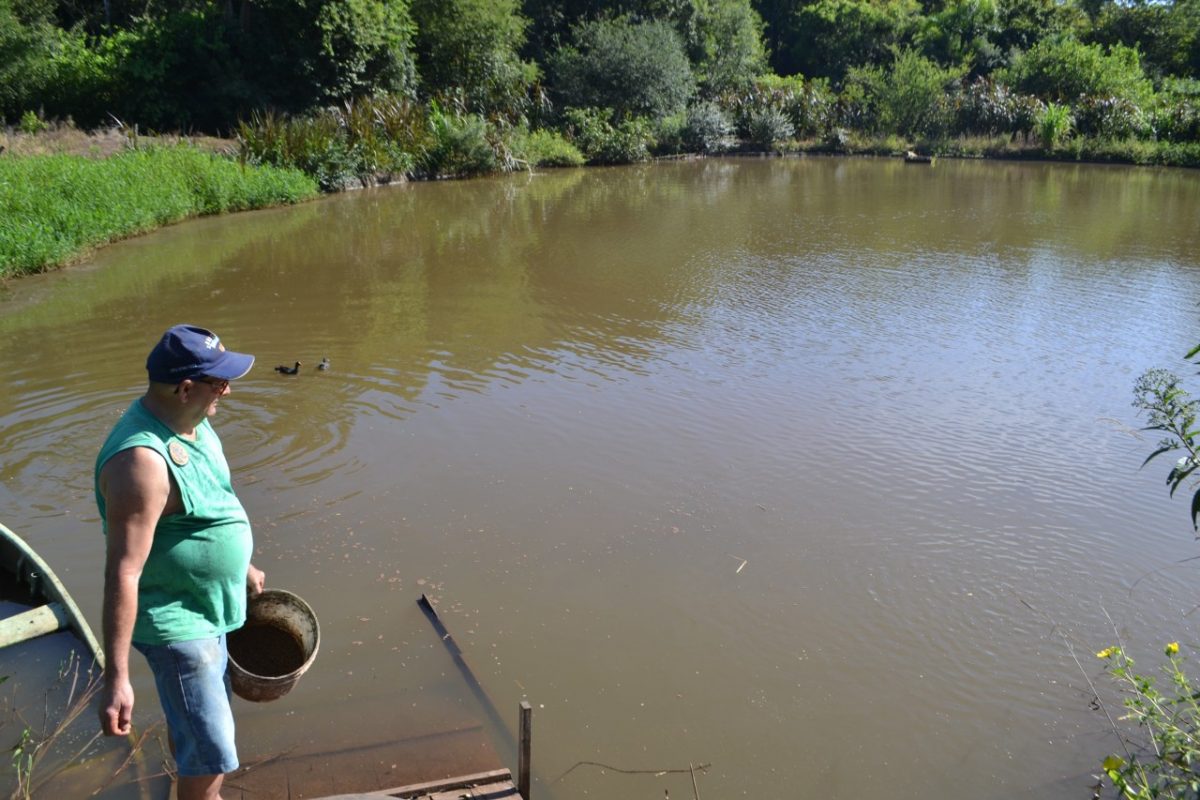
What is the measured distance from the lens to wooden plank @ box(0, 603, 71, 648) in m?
3.47

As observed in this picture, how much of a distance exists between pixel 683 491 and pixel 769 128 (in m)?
30.9

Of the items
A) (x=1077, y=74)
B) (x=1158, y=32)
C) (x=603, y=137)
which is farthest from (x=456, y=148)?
(x=1158, y=32)

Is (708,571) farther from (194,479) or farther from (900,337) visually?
(900,337)

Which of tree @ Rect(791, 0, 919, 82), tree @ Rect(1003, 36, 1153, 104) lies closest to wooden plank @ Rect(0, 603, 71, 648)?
tree @ Rect(1003, 36, 1153, 104)

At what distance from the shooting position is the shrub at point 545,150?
26.0 metres

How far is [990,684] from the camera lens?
13.7 ft

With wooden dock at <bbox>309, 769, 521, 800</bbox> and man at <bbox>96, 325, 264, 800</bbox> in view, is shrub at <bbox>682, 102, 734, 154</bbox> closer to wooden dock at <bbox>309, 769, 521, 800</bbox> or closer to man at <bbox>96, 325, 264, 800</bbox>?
wooden dock at <bbox>309, 769, 521, 800</bbox>

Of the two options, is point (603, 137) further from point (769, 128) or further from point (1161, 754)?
point (1161, 754)

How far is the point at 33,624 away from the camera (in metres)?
3.53

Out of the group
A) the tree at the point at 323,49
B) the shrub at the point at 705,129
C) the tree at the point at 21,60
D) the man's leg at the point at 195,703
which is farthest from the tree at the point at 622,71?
the man's leg at the point at 195,703

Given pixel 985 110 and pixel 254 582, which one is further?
pixel 985 110

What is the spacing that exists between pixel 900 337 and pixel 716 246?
221 inches

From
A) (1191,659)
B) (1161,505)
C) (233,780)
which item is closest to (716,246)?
(1161,505)

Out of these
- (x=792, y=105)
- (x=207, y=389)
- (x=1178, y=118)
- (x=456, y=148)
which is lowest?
(x=207, y=389)
